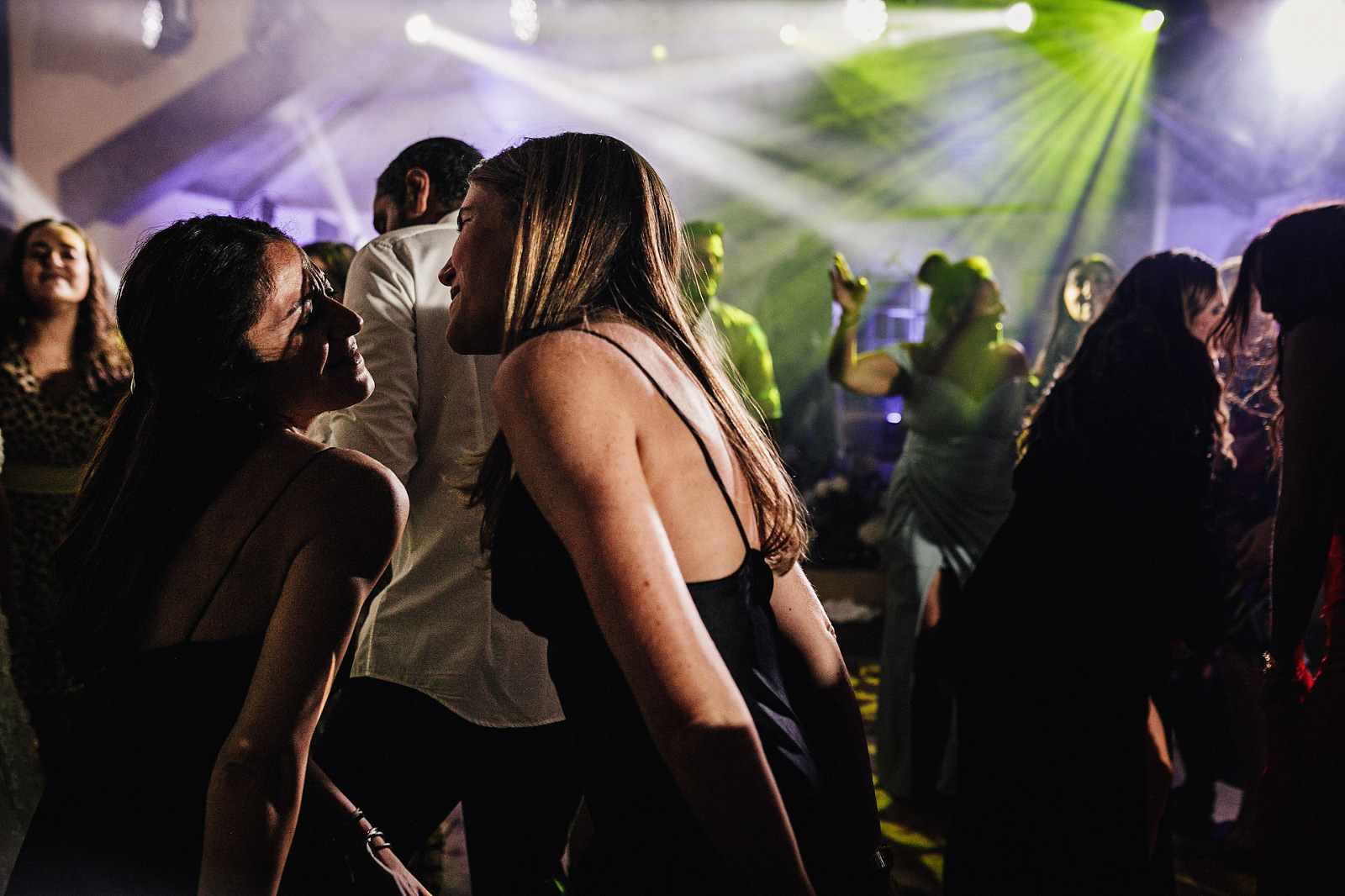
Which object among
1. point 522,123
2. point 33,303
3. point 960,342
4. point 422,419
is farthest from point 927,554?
point 522,123

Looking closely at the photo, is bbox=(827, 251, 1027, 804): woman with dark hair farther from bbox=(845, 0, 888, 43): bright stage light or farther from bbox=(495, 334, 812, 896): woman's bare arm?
bbox=(845, 0, 888, 43): bright stage light

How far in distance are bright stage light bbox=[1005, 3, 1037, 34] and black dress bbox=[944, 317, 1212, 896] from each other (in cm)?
673

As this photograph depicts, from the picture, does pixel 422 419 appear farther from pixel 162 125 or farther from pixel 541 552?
pixel 162 125

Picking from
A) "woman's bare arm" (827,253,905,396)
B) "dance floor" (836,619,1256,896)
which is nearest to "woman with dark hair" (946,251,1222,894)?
"dance floor" (836,619,1256,896)

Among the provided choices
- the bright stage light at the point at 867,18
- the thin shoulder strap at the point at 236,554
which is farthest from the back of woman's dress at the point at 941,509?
the bright stage light at the point at 867,18

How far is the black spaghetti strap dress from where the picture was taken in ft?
3.25

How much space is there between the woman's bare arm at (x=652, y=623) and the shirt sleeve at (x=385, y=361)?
854 millimetres

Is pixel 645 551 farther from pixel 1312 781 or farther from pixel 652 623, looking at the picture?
pixel 1312 781

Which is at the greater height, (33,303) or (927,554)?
(33,303)

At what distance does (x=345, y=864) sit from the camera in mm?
1184

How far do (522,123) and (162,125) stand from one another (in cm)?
332

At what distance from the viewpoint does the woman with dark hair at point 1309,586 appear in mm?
1569

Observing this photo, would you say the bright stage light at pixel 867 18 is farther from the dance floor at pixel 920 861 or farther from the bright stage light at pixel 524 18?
the dance floor at pixel 920 861

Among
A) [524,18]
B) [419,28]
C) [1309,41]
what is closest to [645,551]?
[1309,41]
